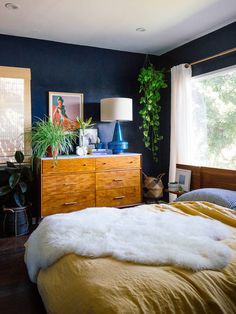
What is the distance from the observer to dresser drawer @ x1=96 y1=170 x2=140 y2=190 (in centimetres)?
376

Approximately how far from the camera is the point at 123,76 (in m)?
4.45

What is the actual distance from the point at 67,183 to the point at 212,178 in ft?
5.76

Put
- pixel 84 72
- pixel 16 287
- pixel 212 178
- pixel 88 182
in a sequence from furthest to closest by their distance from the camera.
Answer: pixel 84 72 → pixel 88 182 → pixel 212 178 → pixel 16 287

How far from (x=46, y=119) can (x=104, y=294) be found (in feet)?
10.5

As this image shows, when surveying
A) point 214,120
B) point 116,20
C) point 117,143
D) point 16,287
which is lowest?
point 16,287

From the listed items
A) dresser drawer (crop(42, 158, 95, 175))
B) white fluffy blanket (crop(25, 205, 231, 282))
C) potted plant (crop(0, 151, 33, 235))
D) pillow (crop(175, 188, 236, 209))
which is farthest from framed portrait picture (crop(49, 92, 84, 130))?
white fluffy blanket (crop(25, 205, 231, 282))

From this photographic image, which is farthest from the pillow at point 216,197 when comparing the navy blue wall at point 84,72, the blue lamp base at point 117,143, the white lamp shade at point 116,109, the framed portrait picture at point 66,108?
the framed portrait picture at point 66,108

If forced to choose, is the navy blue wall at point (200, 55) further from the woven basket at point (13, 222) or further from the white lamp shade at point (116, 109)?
the woven basket at point (13, 222)

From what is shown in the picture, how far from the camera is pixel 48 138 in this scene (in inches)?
138

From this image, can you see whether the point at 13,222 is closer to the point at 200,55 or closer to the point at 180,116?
the point at 180,116

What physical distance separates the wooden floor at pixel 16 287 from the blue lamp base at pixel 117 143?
1.82 meters

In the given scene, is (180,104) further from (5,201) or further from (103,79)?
(5,201)

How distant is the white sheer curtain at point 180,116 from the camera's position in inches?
153

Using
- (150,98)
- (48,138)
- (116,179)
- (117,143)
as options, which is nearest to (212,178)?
(116,179)
